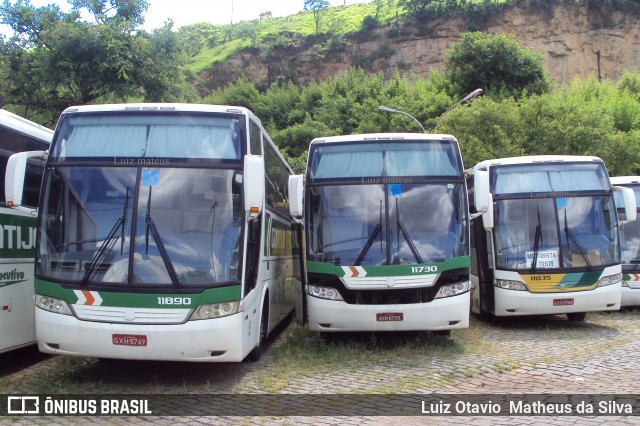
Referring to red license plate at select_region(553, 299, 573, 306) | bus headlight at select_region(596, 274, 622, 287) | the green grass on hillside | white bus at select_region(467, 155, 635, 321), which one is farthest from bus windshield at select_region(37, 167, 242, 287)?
the green grass on hillside

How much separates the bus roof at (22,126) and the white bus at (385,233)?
3.73m

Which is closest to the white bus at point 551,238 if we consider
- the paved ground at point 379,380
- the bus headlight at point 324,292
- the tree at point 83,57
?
the paved ground at point 379,380

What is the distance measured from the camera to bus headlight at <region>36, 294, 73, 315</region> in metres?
7.12

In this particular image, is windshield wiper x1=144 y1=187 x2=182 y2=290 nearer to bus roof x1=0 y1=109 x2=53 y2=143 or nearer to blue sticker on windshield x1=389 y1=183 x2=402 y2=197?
bus roof x1=0 y1=109 x2=53 y2=143

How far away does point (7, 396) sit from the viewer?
6.92 meters

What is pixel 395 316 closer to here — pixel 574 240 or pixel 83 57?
pixel 574 240

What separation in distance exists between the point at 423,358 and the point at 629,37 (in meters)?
57.7

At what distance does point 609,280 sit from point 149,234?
28.4ft

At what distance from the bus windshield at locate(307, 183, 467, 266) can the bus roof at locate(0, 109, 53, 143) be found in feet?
13.5

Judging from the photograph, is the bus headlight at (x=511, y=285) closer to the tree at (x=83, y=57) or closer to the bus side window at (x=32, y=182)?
the bus side window at (x=32, y=182)

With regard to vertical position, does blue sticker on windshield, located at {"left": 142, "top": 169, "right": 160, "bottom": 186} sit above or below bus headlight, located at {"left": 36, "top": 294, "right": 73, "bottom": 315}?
above

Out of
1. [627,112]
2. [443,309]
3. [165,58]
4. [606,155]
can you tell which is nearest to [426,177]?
[443,309]

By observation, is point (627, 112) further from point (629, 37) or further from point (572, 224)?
point (572, 224)

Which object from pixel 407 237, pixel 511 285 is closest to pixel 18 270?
pixel 407 237
